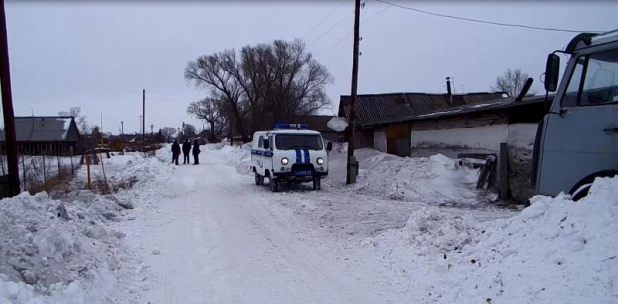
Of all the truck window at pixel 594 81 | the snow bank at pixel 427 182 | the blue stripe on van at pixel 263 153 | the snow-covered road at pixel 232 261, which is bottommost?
the snow-covered road at pixel 232 261

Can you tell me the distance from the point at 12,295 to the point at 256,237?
4.71m

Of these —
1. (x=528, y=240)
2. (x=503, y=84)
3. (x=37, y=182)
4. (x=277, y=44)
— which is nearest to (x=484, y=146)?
(x=528, y=240)

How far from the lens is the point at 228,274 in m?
6.16

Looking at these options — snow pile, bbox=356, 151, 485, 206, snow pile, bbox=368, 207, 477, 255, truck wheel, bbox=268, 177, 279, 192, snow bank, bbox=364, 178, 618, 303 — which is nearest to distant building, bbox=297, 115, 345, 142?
snow pile, bbox=356, 151, 485, 206

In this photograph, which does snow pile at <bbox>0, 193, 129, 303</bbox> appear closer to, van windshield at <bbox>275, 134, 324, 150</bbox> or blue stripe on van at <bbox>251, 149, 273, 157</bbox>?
blue stripe on van at <bbox>251, 149, 273, 157</bbox>

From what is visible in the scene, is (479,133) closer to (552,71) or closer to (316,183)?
(316,183)

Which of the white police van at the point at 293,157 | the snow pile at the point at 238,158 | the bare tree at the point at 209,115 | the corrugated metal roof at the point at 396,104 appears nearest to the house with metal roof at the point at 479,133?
the white police van at the point at 293,157

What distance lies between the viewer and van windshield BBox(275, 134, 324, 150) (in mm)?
15922

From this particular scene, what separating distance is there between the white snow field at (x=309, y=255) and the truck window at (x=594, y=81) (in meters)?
1.33

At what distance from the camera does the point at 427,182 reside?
14.5m

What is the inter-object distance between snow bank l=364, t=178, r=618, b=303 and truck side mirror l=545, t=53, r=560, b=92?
151 cm

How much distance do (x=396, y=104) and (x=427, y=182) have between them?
2808 centimetres

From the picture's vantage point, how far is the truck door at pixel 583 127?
17.3ft

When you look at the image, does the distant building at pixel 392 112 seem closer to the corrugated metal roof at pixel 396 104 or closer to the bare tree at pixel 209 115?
the corrugated metal roof at pixel 396 104
